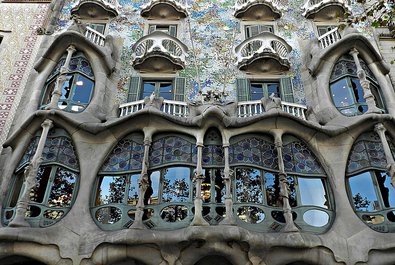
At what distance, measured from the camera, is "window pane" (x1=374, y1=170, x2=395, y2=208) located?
34.9ft

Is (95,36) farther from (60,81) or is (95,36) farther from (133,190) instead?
(133,190)

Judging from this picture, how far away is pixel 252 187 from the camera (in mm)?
10797

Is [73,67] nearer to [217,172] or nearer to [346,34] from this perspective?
[217,172]

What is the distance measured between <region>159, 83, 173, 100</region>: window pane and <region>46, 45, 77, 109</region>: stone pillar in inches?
127

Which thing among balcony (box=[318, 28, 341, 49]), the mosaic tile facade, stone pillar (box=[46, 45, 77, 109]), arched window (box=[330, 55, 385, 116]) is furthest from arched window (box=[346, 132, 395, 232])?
the mosaic tile facade

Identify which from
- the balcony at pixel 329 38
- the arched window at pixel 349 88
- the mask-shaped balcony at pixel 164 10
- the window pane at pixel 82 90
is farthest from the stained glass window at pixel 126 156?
the balcony at pixel 329 38

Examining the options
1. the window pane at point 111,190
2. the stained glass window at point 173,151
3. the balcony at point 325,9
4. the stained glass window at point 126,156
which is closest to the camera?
the window pane at point 111,190

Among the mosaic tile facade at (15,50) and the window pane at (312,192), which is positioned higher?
the mosaic tile facade at (15,50)

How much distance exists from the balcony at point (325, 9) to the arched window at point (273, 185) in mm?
6582

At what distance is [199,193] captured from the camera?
1010 centimetres

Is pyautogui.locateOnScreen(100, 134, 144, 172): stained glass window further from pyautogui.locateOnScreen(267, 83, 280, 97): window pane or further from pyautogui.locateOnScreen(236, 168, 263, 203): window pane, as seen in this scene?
pyautogui.locateOnScreen(267, 83, 280, 97): window pane

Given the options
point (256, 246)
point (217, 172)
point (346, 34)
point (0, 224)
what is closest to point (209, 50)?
point (346, 34)

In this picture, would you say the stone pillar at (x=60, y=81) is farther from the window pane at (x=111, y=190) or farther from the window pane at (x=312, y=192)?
the window pane at (x=312, y=192)

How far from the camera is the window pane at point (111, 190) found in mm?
10859
